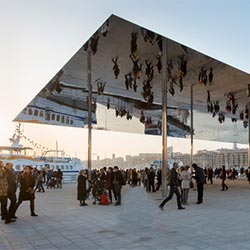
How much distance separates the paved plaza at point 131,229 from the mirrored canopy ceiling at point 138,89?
6.24 metres

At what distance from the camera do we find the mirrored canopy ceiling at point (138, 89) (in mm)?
15727

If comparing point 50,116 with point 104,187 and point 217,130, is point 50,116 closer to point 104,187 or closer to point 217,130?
point 104,187

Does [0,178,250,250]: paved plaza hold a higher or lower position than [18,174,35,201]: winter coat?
lower

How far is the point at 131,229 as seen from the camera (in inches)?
313

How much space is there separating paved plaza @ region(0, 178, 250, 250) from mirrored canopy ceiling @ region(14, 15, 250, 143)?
6.24m

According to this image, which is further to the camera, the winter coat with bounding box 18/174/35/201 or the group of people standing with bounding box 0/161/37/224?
the winter coat with bounding box 18/174/35/201

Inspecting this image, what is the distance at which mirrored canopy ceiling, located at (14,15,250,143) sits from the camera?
15727 mm

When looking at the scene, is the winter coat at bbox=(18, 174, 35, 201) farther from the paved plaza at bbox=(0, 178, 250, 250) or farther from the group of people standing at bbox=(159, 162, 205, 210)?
Result: the group of people standing at bbox=(159, 162, 205, 210)

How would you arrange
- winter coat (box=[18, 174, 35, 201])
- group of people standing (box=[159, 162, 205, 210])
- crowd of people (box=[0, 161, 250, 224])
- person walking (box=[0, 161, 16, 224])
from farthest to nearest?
group of people standing (box=[159, 162, 205, 210]) < winter coat (box=[18, 174, 35, 201]) < crowd of people (box=[0, 161, 250, 224]) < person walking (box=[0, 161, 16, 224])

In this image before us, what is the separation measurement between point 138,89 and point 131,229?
54.9 feet

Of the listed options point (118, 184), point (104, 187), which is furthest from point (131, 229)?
point (104, 187)

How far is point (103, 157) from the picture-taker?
43.6m

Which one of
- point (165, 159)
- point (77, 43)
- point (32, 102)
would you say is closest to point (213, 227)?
point (165, 159)

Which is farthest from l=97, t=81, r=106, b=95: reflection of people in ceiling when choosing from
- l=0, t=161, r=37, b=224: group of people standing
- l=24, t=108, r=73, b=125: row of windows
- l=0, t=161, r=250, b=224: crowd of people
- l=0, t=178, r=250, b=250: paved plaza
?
l=0, t=161, r=37, b=224: group of people standing
